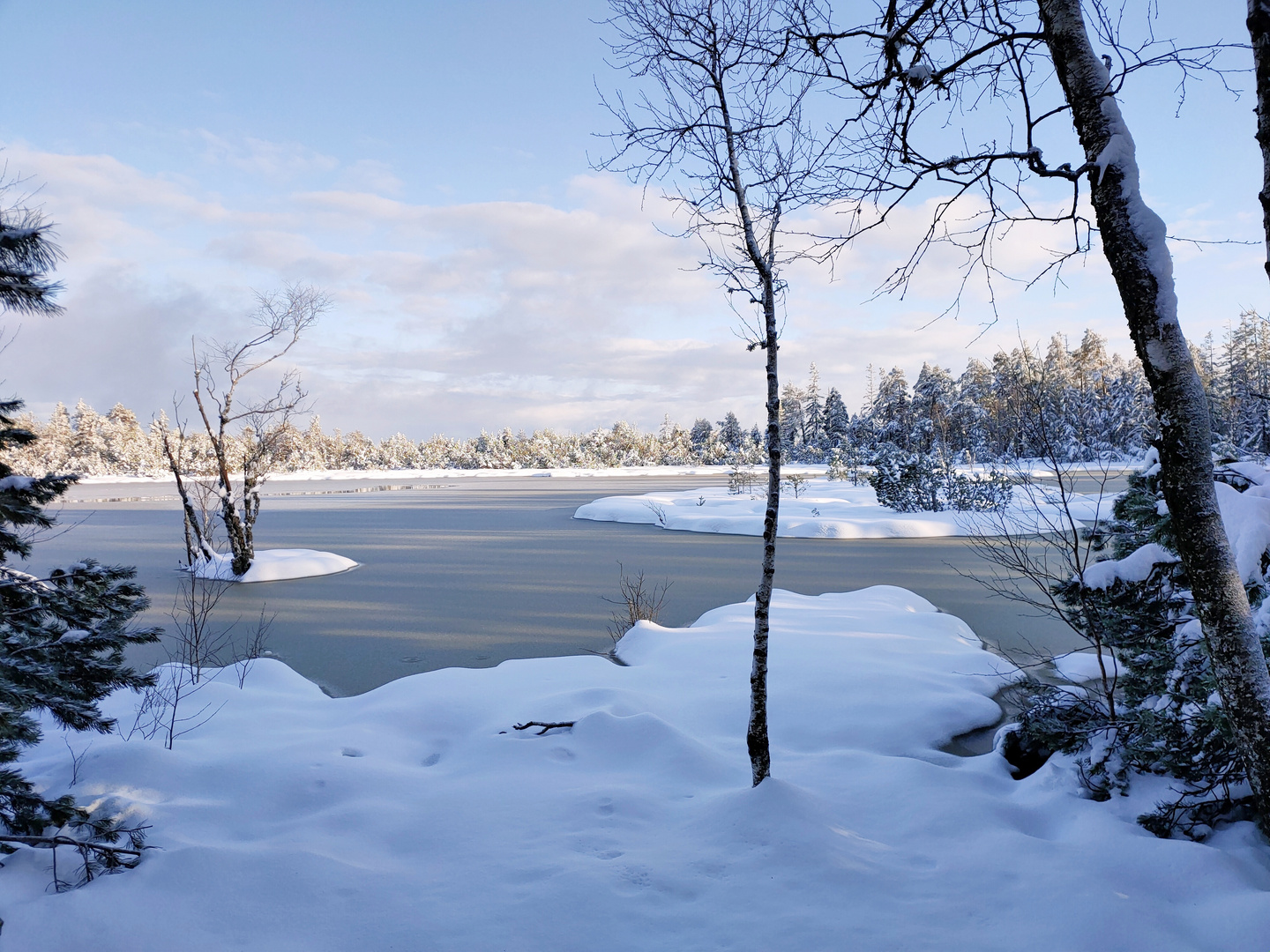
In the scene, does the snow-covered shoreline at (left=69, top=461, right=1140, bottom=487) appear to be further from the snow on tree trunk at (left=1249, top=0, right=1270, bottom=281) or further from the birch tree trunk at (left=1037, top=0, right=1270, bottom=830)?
the snow on tree trunk at (left=1249, top=0, right=1270, bottom=281)

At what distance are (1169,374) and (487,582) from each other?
12748 millimetres

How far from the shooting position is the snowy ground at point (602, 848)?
7.94 ft

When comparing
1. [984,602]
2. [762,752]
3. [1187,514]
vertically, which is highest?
[1187,514]

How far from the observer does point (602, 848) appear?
9.98 ft

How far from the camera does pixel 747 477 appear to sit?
34938 mm

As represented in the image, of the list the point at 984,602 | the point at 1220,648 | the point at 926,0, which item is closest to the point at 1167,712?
the point at 1220,648

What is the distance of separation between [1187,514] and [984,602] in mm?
9837

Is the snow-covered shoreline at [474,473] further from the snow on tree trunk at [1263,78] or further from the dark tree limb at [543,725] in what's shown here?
the snow on tree trunk at [1263,78]

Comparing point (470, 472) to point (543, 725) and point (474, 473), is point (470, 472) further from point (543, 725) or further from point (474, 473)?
point (543, 725)

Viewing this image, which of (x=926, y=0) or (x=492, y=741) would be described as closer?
(x=926, y=0)

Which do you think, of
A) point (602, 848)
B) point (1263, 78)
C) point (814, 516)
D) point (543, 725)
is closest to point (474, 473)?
point (814, 516)

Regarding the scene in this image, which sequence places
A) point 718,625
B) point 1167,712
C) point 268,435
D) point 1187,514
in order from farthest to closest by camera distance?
point 268,435
point 718,625
point 1167,712
point 1187,514

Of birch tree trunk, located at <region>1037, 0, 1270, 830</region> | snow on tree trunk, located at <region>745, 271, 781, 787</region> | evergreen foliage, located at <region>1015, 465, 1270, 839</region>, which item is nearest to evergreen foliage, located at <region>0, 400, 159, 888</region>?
snow on tree trunk, located at <region>745, 271, 781, 787</region>

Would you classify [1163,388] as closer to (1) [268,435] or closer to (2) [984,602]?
(2) [984,602]
